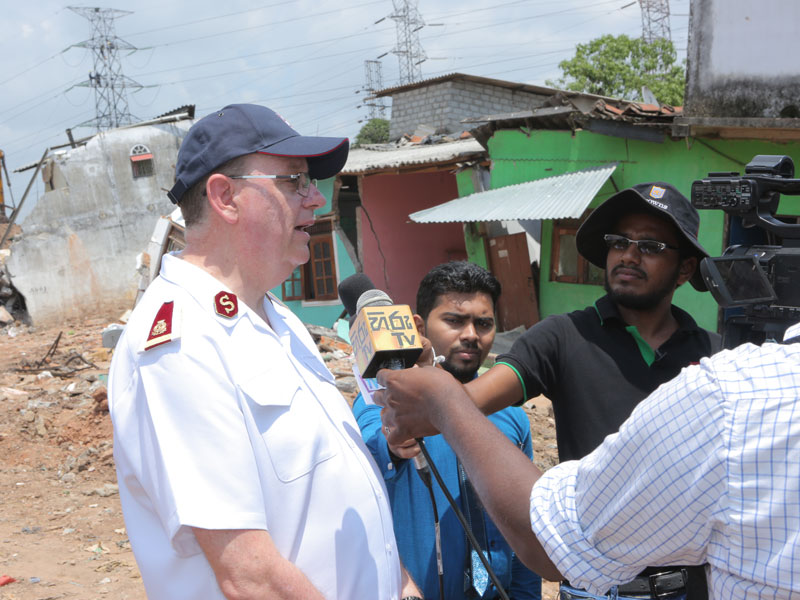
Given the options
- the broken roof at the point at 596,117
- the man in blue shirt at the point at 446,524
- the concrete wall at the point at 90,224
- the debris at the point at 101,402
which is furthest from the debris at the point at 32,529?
the concrete wall at the point at 90,224

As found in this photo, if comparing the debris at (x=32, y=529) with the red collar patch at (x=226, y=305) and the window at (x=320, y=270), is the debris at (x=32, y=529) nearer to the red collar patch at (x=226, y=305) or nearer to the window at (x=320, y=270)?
the red collar patch at (x=226, y=305)

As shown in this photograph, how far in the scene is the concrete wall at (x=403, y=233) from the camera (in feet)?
49.5

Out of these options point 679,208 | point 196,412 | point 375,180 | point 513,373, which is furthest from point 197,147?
point 375,180

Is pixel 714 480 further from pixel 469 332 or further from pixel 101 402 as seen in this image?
pixel 101 402

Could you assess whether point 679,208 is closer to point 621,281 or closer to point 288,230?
point 621,281

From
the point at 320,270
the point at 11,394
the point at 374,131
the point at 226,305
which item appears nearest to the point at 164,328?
the point at 226,305

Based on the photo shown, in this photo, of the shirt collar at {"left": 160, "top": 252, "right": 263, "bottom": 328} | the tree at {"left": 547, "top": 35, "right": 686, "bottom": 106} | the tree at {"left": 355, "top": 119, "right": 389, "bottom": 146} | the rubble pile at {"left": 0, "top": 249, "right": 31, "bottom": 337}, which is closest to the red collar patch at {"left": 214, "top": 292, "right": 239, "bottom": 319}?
the shirt collar at {"left": 160, "top": 252, "right": 263, "bottom": 328}

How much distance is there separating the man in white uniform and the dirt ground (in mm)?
3524

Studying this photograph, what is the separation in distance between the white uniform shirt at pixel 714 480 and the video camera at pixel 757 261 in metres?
0.49

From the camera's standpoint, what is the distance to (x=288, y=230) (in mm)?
1904

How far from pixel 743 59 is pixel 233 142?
843 cm

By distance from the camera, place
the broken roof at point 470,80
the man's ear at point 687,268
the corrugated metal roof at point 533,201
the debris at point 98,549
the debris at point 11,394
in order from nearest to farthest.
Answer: the man's ear at point 687,268 < the debris at point 98,549 < the corrugated metal roof at point 533,201 < the debris at point 11,394 < the broken roof at point 470,80

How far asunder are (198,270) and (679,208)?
157cm

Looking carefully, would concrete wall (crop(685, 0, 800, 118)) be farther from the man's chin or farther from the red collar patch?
the red collar patch
